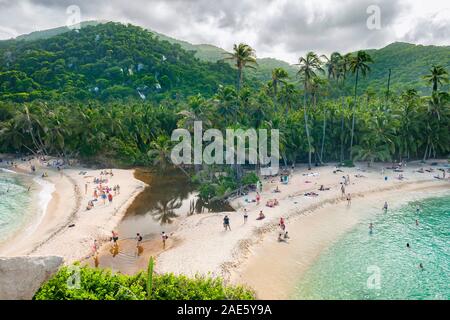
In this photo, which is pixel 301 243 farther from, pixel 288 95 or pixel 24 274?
pixel 288 95

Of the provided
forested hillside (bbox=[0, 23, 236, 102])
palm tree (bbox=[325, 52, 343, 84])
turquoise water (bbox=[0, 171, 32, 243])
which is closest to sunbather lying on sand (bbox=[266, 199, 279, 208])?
turquoise water (bbox=[0, 171, 32, 243])

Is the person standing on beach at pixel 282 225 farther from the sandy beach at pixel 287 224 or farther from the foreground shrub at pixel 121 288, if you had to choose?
the foreground shrub at pixel 121 288

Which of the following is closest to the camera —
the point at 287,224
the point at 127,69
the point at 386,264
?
the point at 386,264

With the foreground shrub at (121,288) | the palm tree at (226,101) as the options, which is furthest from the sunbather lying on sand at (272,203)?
the foreground shrub at (121,288)

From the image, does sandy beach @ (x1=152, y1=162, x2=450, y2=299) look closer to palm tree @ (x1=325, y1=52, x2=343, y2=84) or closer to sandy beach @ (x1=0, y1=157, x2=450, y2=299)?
sandy beach @ (x1=0, y1=157, x2=450, y2=299)

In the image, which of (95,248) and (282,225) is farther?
(282,225)

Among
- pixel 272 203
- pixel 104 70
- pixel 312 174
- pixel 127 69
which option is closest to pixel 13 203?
pixel 272 203
